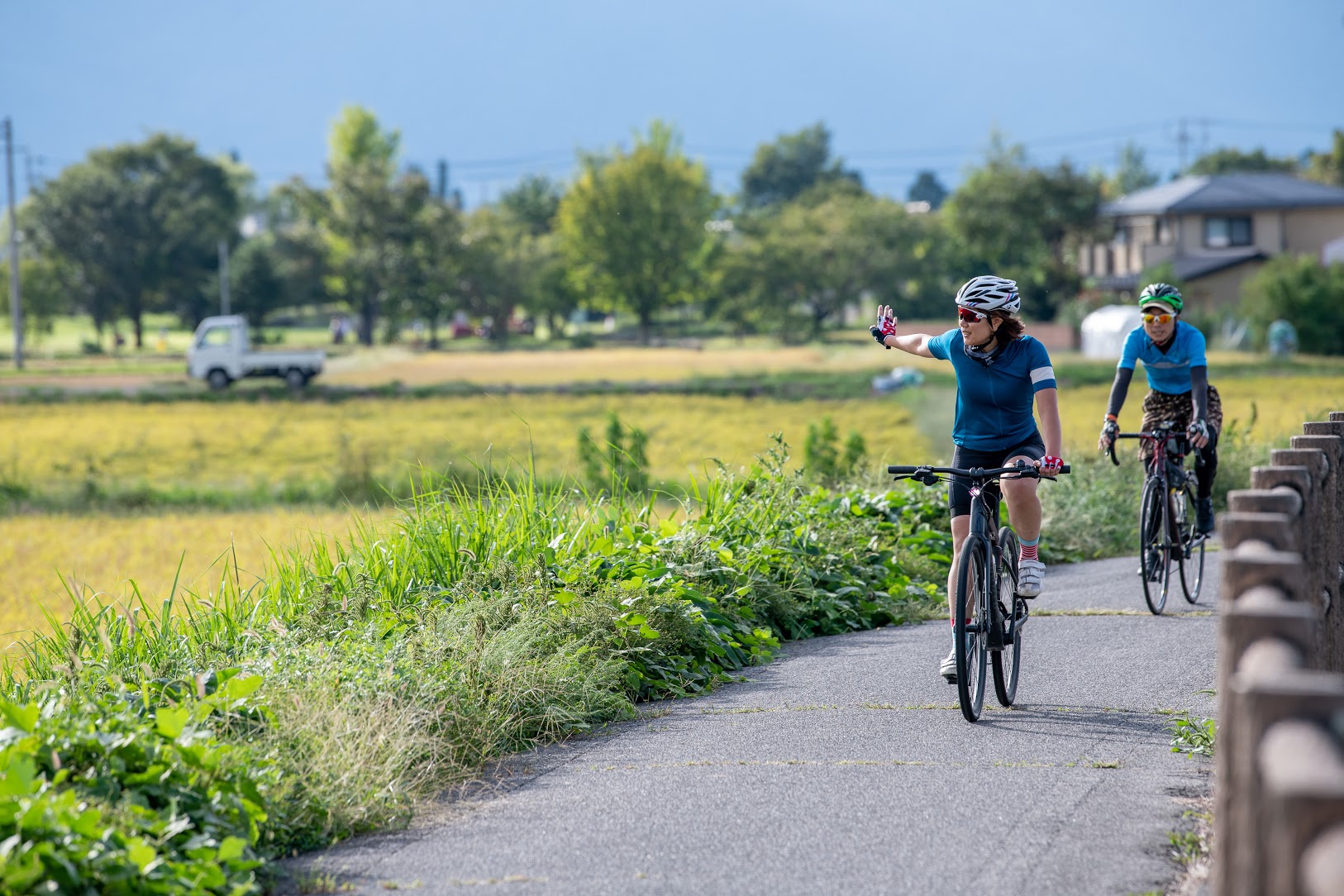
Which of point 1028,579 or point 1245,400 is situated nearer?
point 1028,579

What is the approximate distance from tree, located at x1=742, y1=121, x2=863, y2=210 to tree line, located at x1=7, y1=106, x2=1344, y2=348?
2007 inches

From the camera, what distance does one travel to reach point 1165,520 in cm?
964

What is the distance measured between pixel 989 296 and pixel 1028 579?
4.53ft

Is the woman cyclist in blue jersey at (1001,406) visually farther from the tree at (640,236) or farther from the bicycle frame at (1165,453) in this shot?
the tree at (640,236)

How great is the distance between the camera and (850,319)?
347 feet

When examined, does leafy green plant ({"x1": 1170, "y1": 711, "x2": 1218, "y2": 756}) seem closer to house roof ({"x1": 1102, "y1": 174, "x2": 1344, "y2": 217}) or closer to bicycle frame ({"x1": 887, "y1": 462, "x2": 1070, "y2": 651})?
bicycle frame ({"x1": 887, "y1": 462, "x2": 1070, "y2": 651})

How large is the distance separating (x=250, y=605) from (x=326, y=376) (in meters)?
49.2

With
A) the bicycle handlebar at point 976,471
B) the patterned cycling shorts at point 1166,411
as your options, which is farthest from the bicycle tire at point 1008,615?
the patterned cycling shorts at point 1166,411

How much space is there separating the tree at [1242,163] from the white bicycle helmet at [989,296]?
111 m

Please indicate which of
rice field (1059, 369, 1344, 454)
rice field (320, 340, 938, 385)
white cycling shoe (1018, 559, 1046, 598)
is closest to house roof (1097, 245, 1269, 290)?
rice field (320, 340, 938, 385)

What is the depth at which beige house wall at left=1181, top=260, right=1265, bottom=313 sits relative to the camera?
6675 centimetres

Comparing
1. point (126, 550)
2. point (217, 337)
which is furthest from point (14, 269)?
point (126, 550)

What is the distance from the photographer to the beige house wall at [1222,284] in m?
66.8

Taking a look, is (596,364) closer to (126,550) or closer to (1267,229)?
(1267,229)
